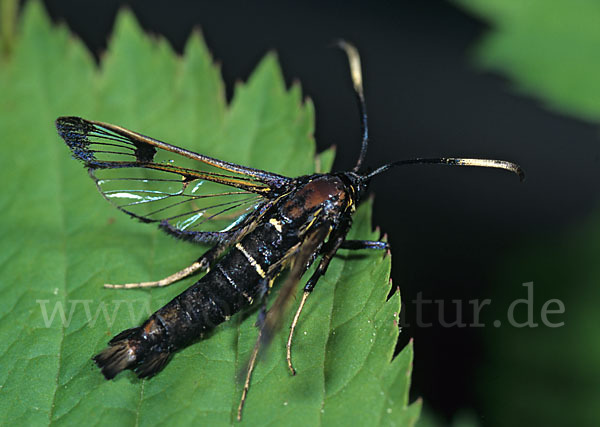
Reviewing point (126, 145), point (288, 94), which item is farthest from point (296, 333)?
point (288, 94)

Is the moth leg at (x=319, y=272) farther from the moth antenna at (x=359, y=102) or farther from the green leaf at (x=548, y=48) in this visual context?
the green leaf at (x=548, y=48)

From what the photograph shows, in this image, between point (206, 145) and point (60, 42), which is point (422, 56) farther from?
point (60, 42)

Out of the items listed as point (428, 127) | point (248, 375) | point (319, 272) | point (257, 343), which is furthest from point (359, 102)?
point (428, 127)

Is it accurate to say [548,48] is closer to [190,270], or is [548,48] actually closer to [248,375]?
[190,270]

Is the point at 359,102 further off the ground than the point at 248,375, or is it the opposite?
the point at 359,102

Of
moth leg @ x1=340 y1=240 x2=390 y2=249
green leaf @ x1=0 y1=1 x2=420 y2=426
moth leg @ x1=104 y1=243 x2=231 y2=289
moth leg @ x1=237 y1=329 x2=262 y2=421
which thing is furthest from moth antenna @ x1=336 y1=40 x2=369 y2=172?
moth leg @ x1=237 y1=329 x2=262 y2=421

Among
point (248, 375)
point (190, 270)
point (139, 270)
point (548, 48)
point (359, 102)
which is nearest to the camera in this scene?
point (248, 375)

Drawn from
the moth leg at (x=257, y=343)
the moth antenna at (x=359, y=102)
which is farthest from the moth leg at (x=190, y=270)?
the moth antenna at (x=359, y=102)
